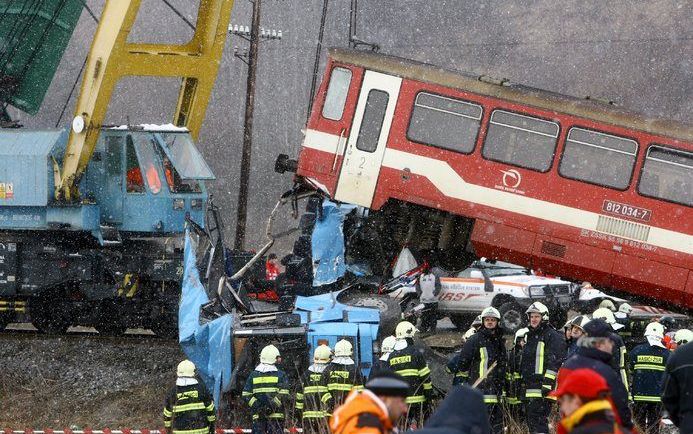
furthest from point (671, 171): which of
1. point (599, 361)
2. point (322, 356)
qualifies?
point (599, 361)

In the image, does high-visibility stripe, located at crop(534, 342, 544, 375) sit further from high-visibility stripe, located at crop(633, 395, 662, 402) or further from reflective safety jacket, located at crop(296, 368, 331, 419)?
Result: reflective safety jacket, located at crop(296, 368, 331, 419)

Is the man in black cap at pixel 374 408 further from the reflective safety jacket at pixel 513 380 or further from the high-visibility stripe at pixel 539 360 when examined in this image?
the reflective safety jacket at pixel 513 380

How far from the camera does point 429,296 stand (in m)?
15.7

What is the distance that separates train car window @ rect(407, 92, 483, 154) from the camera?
13672 mm

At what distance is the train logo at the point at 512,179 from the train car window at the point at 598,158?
545 millimetres

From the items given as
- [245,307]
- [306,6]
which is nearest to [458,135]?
[245,307]

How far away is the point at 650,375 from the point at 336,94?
566cm

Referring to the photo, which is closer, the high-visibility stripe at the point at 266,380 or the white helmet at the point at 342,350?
the high-visibility stripe at the point at 266,380

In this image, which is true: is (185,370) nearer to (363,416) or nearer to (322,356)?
(322,356)

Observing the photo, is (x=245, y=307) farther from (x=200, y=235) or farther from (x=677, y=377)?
(x=677, y=377)

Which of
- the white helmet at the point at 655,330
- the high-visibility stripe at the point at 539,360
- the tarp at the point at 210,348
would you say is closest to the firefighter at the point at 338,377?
the high-visibility stripe at the point at 539,360

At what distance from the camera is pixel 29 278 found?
15820 millimetres

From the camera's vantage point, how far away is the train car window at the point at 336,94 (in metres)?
13.8

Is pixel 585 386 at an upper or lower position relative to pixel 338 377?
upper
